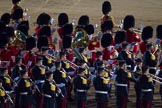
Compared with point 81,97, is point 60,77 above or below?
above

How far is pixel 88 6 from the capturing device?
87.7ft

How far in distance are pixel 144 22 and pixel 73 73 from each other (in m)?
11.5

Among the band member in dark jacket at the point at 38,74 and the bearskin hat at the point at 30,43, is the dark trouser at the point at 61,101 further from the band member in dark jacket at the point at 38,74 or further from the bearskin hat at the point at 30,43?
the bearskin hat at the point at 30,43

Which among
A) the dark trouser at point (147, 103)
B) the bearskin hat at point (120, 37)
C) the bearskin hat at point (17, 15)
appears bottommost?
A: the dark trouser at point (147, 103)

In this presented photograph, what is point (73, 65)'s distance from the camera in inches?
498

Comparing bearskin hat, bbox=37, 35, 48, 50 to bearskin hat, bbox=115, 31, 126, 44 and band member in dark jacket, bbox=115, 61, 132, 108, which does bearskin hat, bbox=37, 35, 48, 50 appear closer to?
bearskin hat, bbox=115, 31, 126, 44

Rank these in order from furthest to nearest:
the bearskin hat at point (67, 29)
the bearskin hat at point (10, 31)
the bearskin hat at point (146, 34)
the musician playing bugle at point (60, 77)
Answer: the bearskin hat at point (67, 29) < the bearskin hat at point (146, 34) < the bearskin hat at point (10, 31) < the musician playing bugle at point (60, 77)

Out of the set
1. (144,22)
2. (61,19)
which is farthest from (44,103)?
(144,22)

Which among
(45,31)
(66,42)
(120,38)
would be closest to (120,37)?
(120,38)

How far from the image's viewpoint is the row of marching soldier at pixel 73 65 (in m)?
11.4

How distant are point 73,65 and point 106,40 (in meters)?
1.41

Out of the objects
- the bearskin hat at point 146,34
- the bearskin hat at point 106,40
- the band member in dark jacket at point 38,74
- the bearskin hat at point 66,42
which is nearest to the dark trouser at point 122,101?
the band member in dark jacket at point 38,74

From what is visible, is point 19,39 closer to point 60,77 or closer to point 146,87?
→ point 60,77

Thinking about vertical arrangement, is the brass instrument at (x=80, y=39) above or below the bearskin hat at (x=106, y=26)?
below
